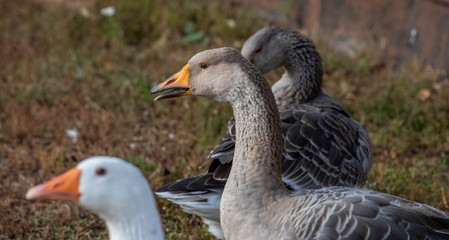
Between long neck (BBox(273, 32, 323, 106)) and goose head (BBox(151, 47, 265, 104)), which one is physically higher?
goose head (BBox(151, 47, 265, 104))

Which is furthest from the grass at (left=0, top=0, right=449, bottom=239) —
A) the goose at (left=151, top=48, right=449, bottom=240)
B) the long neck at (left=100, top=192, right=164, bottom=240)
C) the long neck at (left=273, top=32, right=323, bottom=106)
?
the long neck at (left=100, top=192, right=164, bottom=240)

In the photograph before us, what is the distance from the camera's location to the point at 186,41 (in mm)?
7328

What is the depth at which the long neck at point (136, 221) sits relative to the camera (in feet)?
7.51

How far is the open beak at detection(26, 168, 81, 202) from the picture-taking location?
2281 millimetres

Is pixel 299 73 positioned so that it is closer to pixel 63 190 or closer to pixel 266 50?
pixel 266 50

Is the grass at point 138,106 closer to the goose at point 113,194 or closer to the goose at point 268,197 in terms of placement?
the goose at point 268,197

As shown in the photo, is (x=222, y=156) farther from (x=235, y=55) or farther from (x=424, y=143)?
(x=424, y=143)

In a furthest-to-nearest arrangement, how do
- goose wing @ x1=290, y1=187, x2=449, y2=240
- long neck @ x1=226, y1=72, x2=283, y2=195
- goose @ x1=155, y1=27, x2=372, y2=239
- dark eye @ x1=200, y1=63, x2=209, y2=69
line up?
1. goose @ x1=155, y1=27, x2=372, y2=239
2. dark eye @ x1=200, y1=63, x2=209, y2=69
3. long neck @ x1=226, y1=72, x2=283, y2=195
4. goose wing @ x1=290, y1=187, x2=449, y2=240

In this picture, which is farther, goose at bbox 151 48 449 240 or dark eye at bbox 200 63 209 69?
dark eye at bbox 200 63 209 69

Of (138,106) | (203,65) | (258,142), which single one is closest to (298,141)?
(258,142)

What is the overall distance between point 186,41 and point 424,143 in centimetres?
339

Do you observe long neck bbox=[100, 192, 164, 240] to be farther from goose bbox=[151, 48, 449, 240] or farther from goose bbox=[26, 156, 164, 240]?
goose bbox=[151, 48, 449, 240]

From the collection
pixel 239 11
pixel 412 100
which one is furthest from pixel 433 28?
pixel 239 11

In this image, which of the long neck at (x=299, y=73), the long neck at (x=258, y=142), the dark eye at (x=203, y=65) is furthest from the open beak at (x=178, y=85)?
the long neck at (x=299, y=73)
